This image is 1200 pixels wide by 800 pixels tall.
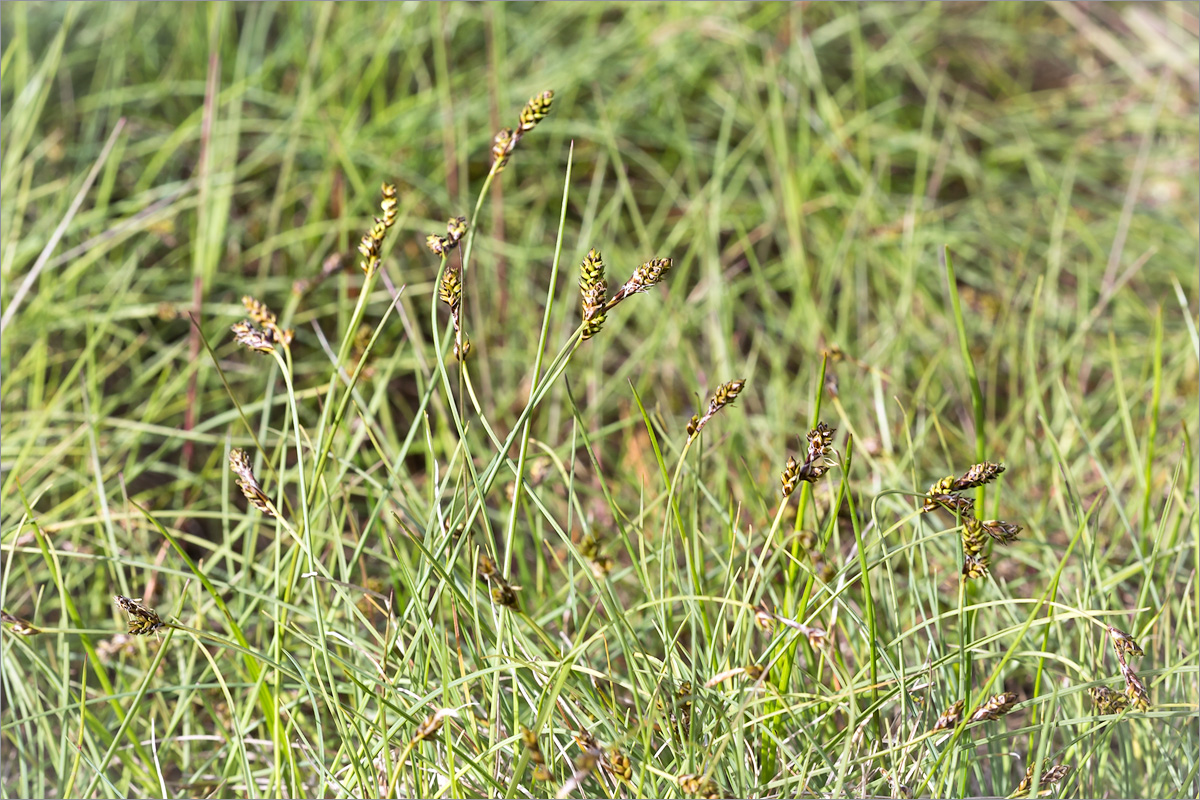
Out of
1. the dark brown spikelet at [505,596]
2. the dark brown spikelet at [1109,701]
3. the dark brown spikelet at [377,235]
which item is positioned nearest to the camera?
the dark brown spikelet at [505,596]

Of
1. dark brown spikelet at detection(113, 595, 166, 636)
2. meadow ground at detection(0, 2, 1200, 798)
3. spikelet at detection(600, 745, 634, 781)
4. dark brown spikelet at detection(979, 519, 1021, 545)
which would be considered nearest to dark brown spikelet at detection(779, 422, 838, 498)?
meadow ground at detection(0, 2, 1200, 798)

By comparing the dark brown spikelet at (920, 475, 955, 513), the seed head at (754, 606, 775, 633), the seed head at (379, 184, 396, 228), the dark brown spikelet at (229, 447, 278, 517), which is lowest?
the seed head at (754, 606, 775, 633)

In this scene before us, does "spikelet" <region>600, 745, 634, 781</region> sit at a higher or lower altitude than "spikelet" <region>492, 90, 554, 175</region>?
lower

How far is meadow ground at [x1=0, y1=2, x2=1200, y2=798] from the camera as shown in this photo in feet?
2.82

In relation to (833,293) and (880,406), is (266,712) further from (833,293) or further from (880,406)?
(833,293)

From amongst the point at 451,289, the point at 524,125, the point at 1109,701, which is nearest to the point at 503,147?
the point at 524,125

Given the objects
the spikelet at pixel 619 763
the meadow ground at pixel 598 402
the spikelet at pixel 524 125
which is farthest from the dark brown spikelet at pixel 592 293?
the spikelet at pixel 619 763

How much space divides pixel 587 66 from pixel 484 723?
4.91 ft

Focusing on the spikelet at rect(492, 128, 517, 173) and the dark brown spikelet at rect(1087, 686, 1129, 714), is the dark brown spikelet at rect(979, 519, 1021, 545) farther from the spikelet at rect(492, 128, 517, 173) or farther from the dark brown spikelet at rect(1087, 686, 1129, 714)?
the spikelet at rect(492, 128, 517, 173)

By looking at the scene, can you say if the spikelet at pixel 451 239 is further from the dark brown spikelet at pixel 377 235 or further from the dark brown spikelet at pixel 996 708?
the dark brown spikelet at pixel 996 708

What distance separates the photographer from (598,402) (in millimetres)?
1535

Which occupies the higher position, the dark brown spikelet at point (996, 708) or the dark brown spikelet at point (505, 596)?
the dark brown spikelet at point (505, 596)

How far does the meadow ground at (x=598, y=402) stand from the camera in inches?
33.9

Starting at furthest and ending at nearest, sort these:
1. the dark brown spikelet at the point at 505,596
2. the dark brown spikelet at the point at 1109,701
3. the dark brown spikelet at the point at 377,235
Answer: the dark brown spikelet at the point at 1109,701 < the dark brown spikelet at the point at 377,235 < the dark brown spikelet at the point at 505,596
